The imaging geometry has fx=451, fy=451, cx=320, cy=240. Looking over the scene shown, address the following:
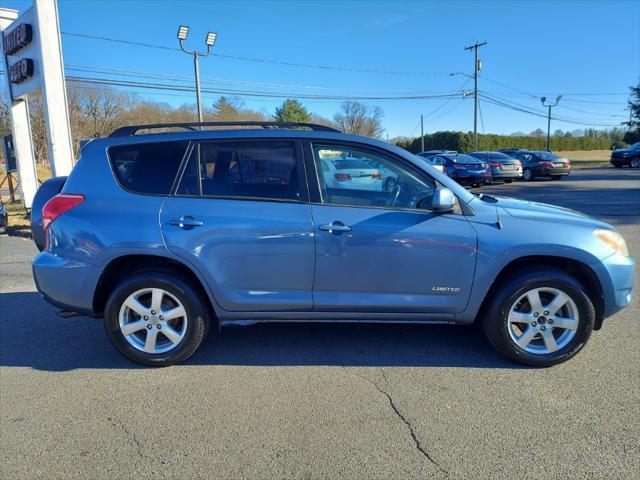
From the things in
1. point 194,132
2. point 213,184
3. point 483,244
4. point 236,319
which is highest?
point 194,132

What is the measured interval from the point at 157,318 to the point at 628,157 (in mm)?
34687

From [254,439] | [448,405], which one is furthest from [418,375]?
[254,439]

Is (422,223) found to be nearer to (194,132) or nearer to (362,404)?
(362,404)

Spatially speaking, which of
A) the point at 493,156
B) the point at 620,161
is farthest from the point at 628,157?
the point at 493,156

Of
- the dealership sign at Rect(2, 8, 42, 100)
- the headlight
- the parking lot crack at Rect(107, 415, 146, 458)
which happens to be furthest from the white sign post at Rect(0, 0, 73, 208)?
the headlight

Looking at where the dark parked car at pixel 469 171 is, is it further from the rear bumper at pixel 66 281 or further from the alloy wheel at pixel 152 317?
the rear bumper at pixel 66 281

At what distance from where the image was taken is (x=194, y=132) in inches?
143

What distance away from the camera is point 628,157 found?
29.9 meters

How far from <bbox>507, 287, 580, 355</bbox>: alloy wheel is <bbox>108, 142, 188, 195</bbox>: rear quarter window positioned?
9.25 feet

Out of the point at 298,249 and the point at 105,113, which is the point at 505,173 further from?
the point at 105,113

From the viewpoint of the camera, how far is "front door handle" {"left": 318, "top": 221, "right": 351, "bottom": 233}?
10.9ft

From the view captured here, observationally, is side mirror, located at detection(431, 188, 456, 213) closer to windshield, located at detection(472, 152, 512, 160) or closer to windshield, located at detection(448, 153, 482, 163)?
windshield, located at detection(448, 153, 482, 163)

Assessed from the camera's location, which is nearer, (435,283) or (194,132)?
(435,283)

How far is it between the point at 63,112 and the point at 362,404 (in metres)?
12.1
